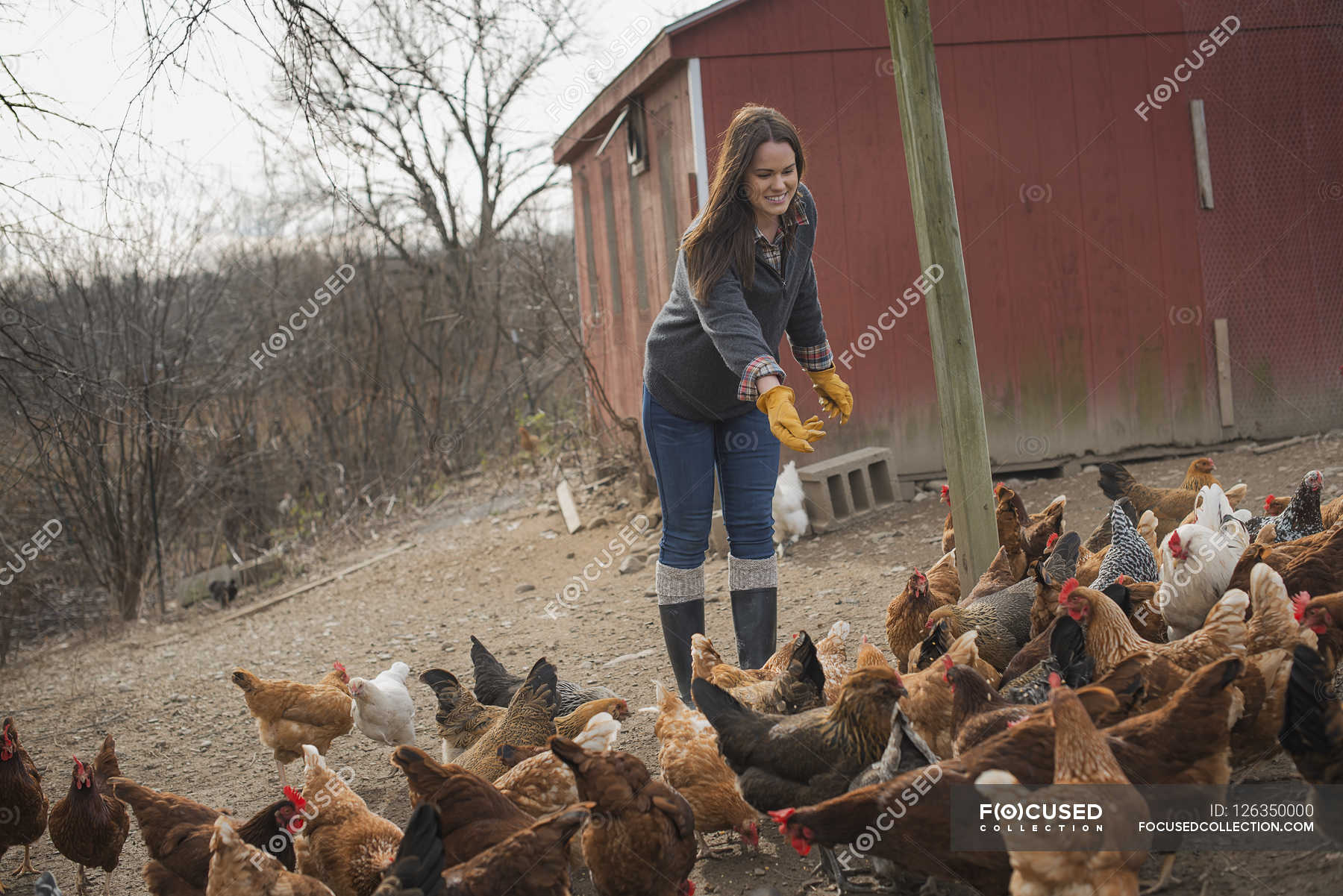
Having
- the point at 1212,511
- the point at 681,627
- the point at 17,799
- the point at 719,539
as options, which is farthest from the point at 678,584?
the point at 719,539

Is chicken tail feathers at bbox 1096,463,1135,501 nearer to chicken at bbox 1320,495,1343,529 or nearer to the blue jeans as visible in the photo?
chicken at bbox 1320,495,1343,529

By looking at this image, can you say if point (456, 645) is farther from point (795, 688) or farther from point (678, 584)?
point (795, 688)

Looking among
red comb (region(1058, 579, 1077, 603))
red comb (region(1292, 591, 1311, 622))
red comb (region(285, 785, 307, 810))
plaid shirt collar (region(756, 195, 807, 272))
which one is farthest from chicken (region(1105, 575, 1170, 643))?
red comb (region(285, 785, 307, 810))

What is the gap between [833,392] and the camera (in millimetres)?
3539

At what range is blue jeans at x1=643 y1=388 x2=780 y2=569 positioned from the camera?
10.9 ft

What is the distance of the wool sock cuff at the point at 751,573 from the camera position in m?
3.42

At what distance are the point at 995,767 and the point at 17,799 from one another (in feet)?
10.4

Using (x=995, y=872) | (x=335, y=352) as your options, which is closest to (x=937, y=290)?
(x=995, y=872)

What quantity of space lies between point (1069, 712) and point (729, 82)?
5.72 m

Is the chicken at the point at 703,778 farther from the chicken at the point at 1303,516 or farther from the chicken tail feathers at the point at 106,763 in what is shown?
the chicken at the point at 1303,516

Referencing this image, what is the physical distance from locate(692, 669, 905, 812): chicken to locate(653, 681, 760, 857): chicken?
0.31 ft

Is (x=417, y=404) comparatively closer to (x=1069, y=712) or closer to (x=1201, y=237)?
(x=1201, y=237)

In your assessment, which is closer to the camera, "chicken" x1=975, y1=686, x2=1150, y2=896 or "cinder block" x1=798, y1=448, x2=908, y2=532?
"chicken" x1=975, y1=686, x2=1150, y2=896

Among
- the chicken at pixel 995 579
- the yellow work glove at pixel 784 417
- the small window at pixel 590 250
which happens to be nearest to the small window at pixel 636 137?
the small window at pixel 590 250
